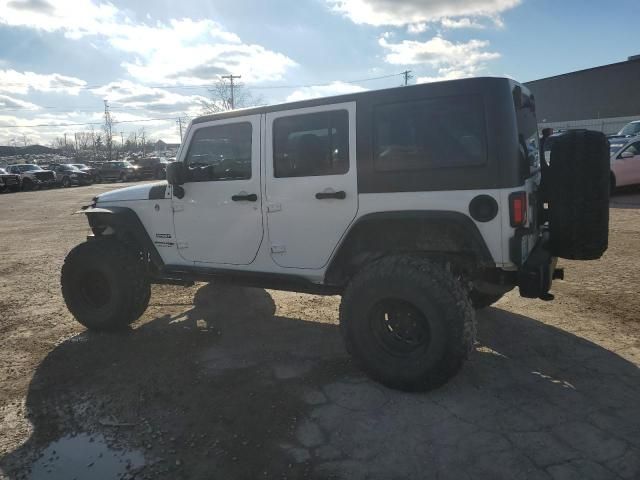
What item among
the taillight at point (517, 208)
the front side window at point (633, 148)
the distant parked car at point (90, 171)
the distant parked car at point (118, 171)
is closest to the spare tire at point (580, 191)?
the taillight at point (517, 208)

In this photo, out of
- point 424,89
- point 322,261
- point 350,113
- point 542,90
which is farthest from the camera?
point 542,90

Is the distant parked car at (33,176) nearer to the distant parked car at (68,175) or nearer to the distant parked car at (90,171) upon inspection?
the distant parked car at (68,175)

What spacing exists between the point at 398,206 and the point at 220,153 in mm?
1746

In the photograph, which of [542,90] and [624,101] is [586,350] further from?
[542,90]

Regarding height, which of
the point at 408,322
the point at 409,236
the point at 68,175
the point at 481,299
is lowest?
the point at 481,299

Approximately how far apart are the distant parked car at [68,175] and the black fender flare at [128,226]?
31256 mm

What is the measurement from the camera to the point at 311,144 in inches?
146

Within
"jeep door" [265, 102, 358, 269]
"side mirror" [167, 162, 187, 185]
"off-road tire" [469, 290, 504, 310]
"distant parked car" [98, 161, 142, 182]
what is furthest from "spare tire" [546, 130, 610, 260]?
"distant parked car" [98, 161, 142, 182]

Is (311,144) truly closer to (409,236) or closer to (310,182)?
(310,182)

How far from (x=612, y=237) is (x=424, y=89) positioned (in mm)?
6345

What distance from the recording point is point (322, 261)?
3797 mm

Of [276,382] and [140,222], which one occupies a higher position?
[140,222]

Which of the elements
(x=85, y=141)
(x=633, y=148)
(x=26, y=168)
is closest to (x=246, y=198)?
(x=633, y=148)

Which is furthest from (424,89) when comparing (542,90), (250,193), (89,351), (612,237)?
(542,90)
